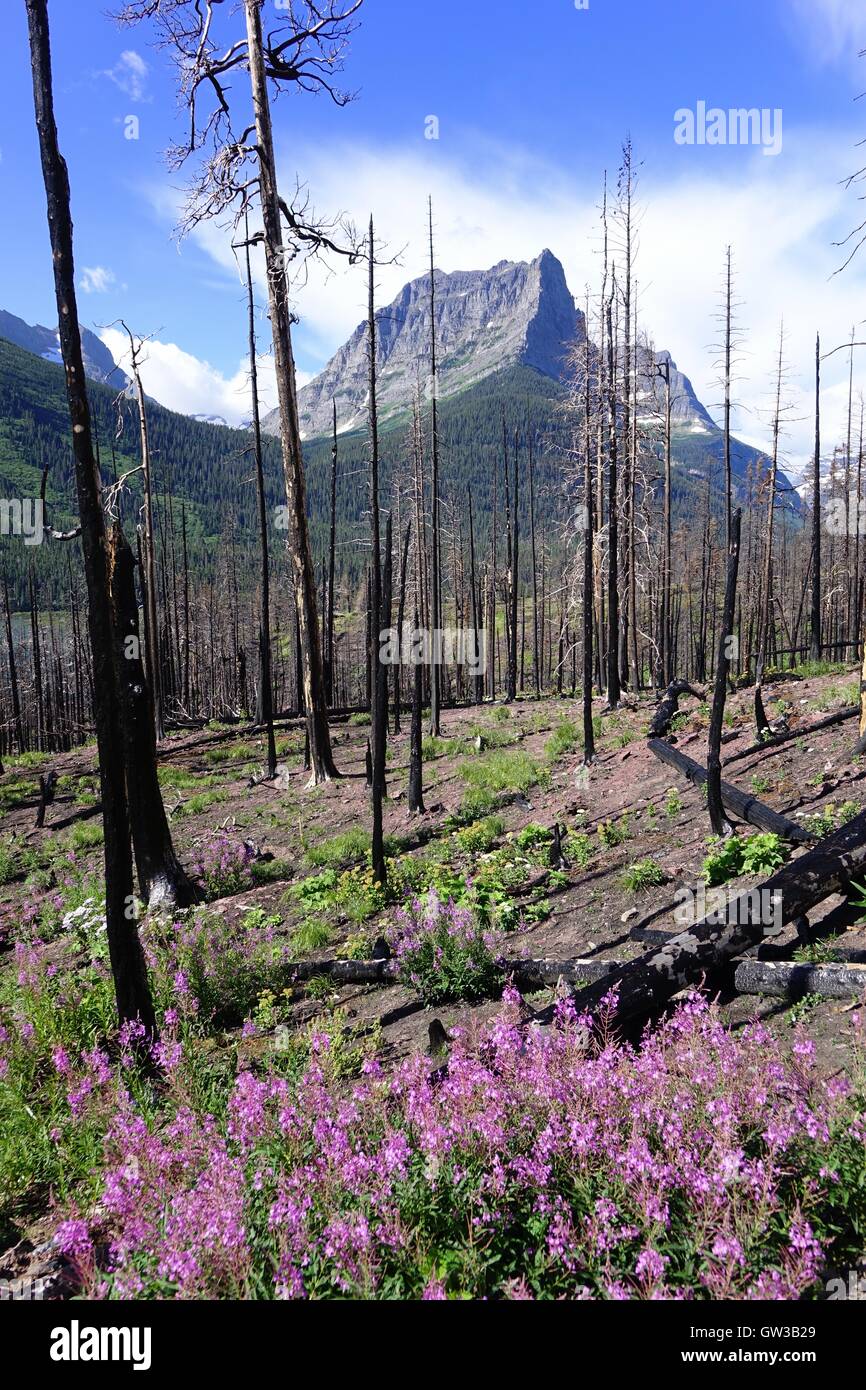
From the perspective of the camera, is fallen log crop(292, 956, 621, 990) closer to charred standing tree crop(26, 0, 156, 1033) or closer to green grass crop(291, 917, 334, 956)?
green grass crop(291, 917, 334, 956)

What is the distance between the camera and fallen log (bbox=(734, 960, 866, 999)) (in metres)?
4.87

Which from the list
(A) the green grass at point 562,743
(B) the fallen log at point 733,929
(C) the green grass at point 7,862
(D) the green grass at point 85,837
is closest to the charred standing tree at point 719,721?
(B) the fallen log at point 733,929

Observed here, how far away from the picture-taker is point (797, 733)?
12.0 metres

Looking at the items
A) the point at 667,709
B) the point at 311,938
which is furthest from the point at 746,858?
the point at 667,709

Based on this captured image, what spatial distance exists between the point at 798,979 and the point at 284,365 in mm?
12393

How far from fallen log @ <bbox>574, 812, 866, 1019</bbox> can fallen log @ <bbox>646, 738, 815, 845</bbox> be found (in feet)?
3.52

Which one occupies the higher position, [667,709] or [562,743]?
[667,709]

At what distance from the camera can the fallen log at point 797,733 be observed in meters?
11.8

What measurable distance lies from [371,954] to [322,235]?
1235 cm

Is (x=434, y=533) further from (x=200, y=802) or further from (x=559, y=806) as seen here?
(x=559, y=806)

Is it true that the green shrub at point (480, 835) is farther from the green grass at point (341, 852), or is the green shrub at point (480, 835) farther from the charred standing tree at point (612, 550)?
the charred standing tree at point (612, 550)

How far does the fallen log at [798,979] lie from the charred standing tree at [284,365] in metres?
8.79

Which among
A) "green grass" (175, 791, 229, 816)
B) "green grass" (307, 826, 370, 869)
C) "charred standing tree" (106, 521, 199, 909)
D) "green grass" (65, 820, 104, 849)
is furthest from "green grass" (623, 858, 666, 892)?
"green grass" (65, 820, 104, 849)
